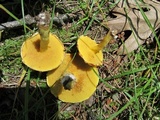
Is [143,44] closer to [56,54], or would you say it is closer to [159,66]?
[159,66]

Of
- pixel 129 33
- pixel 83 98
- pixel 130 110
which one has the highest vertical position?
pixel 129 33

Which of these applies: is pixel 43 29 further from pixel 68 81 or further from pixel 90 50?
pixel 90 50

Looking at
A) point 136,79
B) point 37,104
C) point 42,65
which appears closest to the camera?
point 42,65

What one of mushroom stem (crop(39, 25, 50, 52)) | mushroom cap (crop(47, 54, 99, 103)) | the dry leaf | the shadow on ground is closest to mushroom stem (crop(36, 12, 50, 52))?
mushroom stem (crop(39, 25, 50, 52))

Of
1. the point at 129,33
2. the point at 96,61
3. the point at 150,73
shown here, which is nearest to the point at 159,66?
the point at 150,73

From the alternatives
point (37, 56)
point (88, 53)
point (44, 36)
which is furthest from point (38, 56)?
point (88, 53)

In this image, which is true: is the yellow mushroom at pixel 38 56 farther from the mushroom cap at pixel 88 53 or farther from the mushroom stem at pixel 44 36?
the mushroom cap at pixel 88 53

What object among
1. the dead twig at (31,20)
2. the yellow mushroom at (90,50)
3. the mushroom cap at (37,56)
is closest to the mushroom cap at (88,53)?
the yellow mushroom at (90,50)
